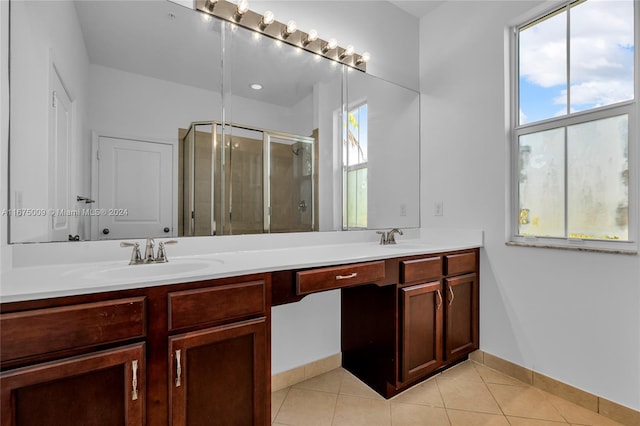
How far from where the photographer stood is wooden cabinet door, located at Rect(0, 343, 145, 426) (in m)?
0.81

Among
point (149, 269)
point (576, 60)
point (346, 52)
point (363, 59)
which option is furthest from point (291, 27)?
point (576, 60)

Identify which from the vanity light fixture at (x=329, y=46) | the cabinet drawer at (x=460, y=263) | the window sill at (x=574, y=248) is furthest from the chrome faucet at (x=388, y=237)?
the vanity light fixture at (x=329, y=46)

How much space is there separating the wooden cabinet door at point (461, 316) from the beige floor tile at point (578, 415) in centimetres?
50

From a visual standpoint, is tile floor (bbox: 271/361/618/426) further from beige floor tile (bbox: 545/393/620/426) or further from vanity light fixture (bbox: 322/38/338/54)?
vanity light fixture (bbox: 322/38/338/54)

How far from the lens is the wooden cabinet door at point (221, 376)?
1034 mm

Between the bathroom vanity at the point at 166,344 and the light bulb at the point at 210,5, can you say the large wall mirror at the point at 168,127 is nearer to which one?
the light bulb at the point at 210,5

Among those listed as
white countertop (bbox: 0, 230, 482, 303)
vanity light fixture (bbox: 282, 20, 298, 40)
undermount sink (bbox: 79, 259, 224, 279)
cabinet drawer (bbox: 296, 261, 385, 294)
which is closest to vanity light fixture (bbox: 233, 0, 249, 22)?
vanity light fixture (bbox: 282, 20, 298, 40)

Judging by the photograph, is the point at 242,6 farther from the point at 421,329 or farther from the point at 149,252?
the point at 421,329

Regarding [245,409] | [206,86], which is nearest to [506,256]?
[245,409]

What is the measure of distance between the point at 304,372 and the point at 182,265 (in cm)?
110

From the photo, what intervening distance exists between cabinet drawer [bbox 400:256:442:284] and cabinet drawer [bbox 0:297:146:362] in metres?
1.27

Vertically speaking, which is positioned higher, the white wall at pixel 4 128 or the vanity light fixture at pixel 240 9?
the vanity light fixture at pixel 240 9

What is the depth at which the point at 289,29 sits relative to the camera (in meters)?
1.83

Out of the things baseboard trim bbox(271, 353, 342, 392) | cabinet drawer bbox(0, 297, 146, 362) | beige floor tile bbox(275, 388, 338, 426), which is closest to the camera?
cabinet drawer bbox(0, 297, 146, 362)
